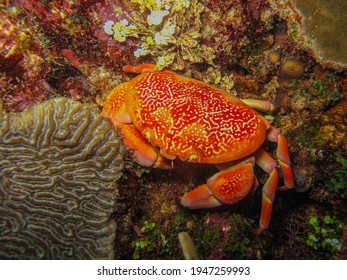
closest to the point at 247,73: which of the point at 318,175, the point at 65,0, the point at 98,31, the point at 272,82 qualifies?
the point at 272,82

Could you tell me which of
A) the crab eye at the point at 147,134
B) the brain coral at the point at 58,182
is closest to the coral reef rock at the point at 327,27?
the crab eye at the point at 147,134

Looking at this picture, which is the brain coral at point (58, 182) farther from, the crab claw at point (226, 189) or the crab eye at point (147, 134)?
the crab claw at point (226, 189)

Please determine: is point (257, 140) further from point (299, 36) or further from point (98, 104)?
point (98, 104)

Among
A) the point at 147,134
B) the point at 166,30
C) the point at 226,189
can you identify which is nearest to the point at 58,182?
the point at 147,134

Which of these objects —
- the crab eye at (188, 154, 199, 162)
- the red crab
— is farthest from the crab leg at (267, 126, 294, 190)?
the crab eye at (188, 154, 199, 162)

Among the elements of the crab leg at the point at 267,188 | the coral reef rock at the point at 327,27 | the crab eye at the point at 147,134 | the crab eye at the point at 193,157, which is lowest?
the crab leg at the point at 267,188

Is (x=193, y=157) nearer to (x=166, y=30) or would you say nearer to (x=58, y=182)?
(x=58, y=182)

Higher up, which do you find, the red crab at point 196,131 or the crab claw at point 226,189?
the red crab at point 196,131
